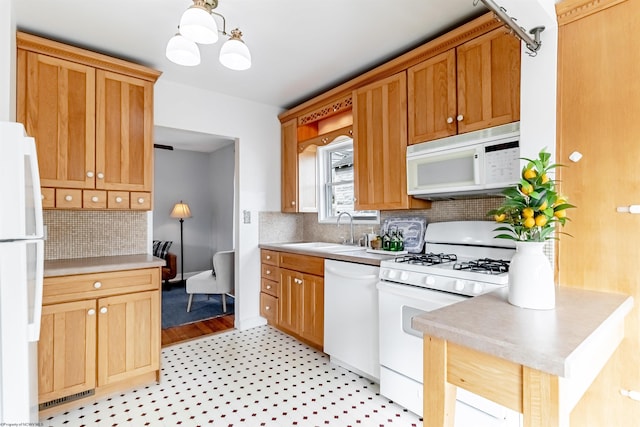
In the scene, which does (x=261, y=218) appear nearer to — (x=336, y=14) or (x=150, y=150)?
(x=150, y=150)

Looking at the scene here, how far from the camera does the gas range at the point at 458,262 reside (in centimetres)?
169

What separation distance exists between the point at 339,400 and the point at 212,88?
3012 millimetres

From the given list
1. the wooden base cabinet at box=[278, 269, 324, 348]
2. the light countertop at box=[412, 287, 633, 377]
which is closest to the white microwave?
the light countertop at box=[412, 287, 633, 377]

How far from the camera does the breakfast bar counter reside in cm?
79

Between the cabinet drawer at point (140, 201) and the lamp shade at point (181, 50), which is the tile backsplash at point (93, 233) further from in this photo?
the lamp shade at point (181, 50)

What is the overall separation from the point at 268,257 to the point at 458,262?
205 cm

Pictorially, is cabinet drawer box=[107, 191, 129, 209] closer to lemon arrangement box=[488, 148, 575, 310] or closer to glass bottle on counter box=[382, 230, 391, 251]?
glass bottle on counter box=[382, 230, 391, 251]

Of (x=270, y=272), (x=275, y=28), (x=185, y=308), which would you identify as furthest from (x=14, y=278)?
(x=185, y=308)

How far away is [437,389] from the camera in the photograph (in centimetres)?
99

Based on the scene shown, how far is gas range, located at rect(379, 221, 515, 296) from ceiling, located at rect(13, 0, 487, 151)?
144 cm

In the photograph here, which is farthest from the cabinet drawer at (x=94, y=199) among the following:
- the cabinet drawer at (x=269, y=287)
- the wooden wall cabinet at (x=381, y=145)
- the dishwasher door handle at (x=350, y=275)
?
the wooden wall cabinet at (x=381, y=145)

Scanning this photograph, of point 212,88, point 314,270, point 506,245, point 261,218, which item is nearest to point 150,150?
point 212,88

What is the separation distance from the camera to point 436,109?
228cm

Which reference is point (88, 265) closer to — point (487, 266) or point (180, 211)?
point (487, 266)
